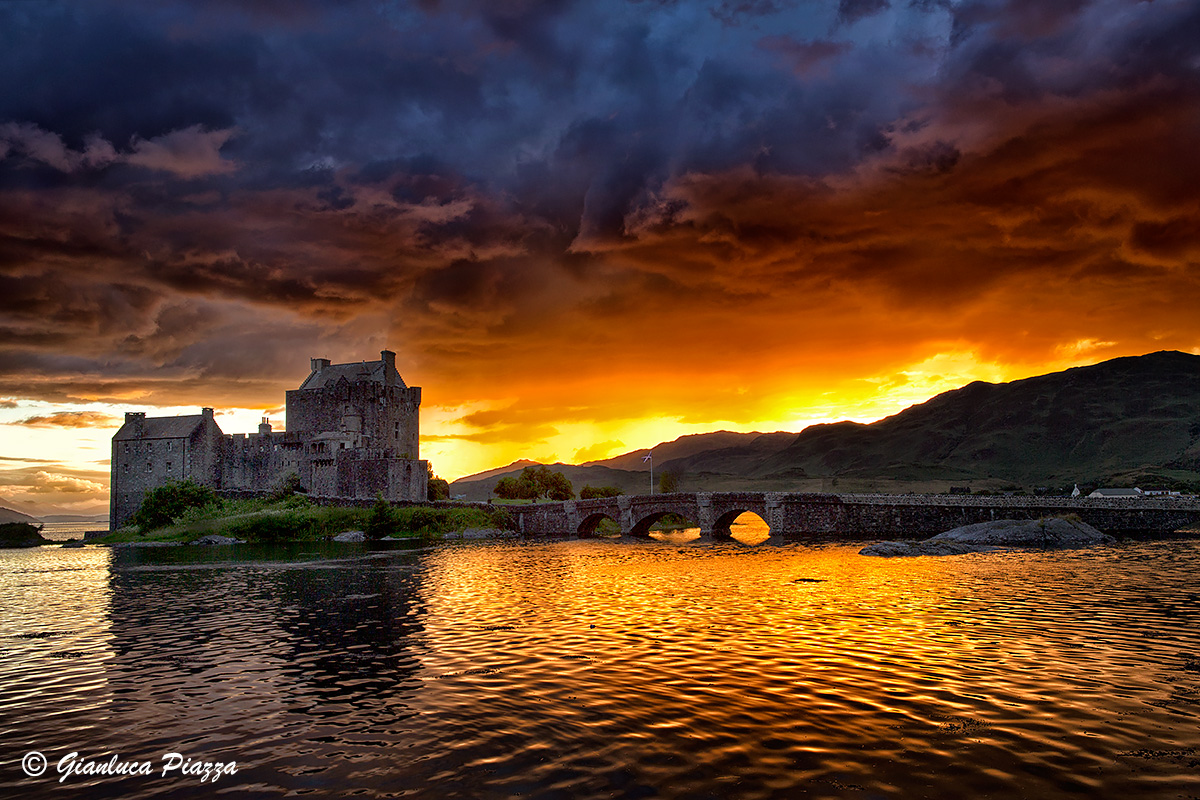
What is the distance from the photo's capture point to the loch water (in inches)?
433

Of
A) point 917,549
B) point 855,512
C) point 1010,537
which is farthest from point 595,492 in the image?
point 917,549

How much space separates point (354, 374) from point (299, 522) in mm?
32876

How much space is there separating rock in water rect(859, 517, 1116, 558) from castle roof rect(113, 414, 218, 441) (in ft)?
314

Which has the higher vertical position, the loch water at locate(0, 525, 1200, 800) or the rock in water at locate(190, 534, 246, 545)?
the rock in water at locate(190, 534, 246, 545)

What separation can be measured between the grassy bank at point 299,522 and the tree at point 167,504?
0.98m

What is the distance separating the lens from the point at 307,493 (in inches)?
3875

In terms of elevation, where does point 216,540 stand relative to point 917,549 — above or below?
above

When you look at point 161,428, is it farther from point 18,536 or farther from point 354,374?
point 354,374

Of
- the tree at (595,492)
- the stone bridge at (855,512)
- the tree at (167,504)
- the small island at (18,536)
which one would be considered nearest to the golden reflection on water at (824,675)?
the stone bridge at (855,512)

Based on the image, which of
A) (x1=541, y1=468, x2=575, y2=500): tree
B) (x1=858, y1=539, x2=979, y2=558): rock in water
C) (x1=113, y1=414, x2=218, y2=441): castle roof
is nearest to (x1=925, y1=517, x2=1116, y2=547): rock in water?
(x1=858, y1=539, x2=979, y2=558): rock in water

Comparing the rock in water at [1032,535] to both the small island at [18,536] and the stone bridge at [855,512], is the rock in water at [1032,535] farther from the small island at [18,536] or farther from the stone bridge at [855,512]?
the small island at [18,536]

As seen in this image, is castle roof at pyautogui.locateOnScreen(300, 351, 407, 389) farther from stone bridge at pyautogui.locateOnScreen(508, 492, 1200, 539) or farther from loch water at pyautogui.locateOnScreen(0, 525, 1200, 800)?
loch water at pyautogui.locateOnScreen(0, 525, 1200, 800)

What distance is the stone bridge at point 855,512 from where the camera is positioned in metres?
66.8

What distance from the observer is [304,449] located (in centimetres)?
10150
